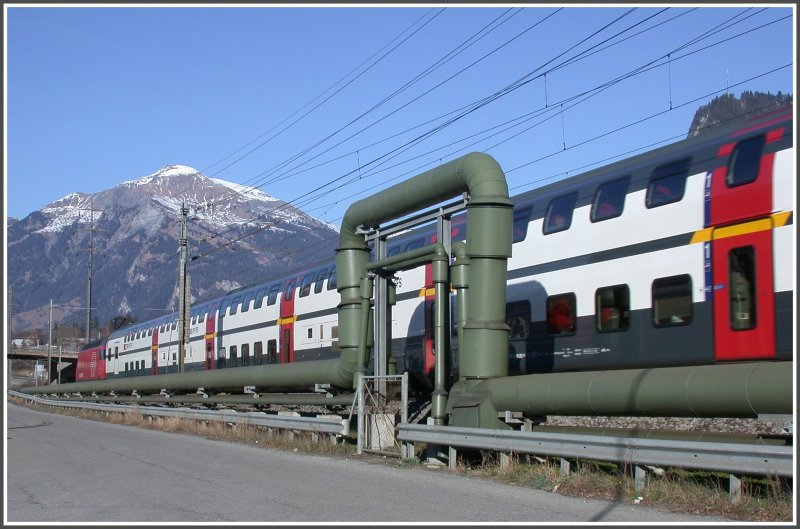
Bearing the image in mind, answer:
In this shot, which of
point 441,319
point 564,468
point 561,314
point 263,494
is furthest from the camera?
point 561,314

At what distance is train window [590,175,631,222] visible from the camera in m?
16.6

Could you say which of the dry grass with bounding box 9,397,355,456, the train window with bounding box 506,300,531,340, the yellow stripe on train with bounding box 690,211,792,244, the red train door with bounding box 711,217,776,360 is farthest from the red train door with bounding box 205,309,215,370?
the red train door with bounding box 711,217,776,360

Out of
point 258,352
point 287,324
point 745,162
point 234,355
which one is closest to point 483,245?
point 745,162

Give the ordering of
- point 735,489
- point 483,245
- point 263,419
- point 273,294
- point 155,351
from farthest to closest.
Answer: point 155,351 < point 273,294 < point 263,419 < point 483,245 < point 735,489

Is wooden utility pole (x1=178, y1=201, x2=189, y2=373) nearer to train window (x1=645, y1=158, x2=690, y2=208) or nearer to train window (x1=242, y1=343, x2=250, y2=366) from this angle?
train window (x1=242, y1=343, x2=250, y2=366)

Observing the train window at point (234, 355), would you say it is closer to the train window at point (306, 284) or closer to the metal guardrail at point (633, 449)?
the train window at point (306, 284)

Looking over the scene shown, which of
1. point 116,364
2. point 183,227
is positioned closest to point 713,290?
point 183,227

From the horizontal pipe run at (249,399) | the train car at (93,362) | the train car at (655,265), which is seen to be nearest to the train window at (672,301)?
the train car at (655,265)

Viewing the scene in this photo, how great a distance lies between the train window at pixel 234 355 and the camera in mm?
35706

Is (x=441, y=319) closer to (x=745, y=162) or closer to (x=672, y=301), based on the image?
(x=672, y=301)

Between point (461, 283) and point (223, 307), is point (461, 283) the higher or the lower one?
the higher one

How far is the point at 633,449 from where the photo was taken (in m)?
10.8

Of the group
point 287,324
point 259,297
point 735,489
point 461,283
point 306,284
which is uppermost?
point 306,284

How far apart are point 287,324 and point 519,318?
43.1 feet
